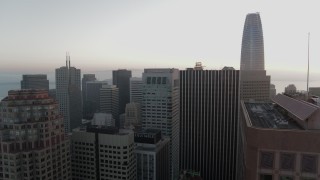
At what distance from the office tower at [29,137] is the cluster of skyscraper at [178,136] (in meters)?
0.24

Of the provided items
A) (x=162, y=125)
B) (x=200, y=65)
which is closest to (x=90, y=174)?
(x=162, y=125)

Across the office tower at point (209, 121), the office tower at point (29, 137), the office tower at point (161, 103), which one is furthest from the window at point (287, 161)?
the office tower at point (161, 103)

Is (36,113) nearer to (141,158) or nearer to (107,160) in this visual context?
(107,160)

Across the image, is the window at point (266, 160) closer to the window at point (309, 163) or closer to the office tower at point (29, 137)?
the window at point (309, 163)

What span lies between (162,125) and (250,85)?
6377 centimetres

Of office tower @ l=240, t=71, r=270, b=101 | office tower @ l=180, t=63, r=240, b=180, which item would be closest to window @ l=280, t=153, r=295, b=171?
office tower @ l=180, t=63, r=240, b=180

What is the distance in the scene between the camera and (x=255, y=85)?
179 m

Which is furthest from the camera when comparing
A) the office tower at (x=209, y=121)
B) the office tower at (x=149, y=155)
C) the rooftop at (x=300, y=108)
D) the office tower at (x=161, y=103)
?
the office tower at (x=161, y=103)

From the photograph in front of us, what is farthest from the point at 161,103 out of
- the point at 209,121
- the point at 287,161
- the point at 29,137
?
the point at 287,161

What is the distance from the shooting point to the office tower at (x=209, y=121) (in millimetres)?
143625

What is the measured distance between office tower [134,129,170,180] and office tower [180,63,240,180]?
38.3 meters

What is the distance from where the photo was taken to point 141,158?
352 ft

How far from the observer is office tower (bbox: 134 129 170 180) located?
10625 cm

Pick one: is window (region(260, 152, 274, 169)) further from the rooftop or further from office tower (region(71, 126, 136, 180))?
office tower (region(71, 126, 136, 180))
